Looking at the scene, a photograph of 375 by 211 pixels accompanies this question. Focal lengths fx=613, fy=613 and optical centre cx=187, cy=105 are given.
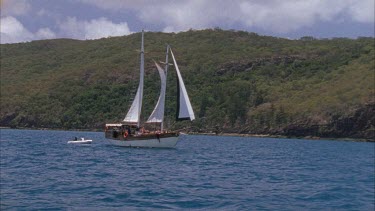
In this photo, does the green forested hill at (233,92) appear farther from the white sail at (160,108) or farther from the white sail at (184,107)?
the white sail at (184,107)

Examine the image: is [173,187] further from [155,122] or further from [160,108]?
[155,122]

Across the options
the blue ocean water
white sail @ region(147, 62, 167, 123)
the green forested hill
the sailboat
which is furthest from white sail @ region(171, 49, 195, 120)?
the green forested hill

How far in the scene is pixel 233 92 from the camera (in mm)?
153750

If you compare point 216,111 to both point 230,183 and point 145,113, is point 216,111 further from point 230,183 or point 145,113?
point 230,183

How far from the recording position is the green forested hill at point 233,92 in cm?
13100

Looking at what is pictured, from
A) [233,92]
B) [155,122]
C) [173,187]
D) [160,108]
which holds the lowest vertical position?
[173,187]

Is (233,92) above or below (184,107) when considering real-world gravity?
above

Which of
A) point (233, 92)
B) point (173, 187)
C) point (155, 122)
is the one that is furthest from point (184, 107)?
point (233, 92)

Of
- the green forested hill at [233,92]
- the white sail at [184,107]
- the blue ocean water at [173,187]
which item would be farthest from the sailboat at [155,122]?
the green forested hill at [233,92]

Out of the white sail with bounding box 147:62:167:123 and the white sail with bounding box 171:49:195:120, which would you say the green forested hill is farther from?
the white sail with bounding box 171:49:195:120

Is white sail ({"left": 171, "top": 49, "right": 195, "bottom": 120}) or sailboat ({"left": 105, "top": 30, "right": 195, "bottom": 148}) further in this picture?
sailboat ({"left": 105, "top": 30, "right": 195, "bottom": 148})

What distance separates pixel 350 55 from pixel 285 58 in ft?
65.1

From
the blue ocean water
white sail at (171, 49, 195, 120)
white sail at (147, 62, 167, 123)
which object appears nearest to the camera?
the blue ocean water

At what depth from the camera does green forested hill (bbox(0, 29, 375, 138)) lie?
131 metres
